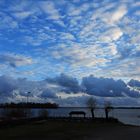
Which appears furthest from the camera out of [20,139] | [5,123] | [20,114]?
[20,114]

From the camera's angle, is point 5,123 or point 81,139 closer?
point 81,139

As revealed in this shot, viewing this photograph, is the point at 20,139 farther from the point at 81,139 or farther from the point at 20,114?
the point at 20,114

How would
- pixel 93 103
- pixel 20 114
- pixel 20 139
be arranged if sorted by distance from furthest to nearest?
pixel 93 103 < pixel 20 114 < pixel 20 139

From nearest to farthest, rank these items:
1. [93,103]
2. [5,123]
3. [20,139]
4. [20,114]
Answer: [20,139], [5,123], [20,114], [93,103]

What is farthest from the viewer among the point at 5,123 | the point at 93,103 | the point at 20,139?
the point at 93,103

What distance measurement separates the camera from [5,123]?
227ft

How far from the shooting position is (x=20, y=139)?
45.4 m

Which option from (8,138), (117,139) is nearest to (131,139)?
(117,139)

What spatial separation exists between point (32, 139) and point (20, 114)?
78.0 m

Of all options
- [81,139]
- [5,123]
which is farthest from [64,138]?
[5,123]

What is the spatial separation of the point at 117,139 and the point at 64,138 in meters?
7.36

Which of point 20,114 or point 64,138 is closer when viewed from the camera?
point 64,138

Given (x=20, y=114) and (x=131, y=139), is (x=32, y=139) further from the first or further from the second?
(x=20, y=114)

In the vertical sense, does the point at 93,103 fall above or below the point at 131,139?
above
